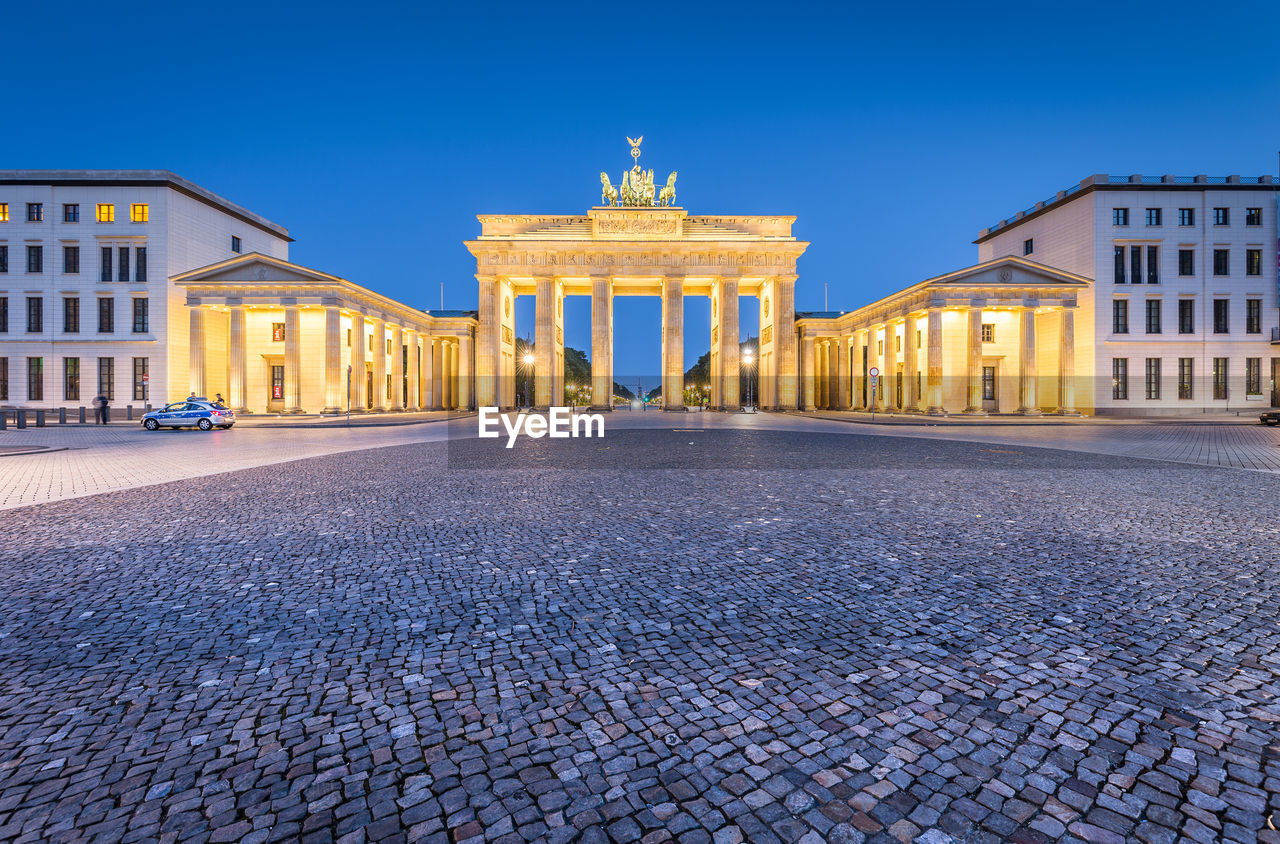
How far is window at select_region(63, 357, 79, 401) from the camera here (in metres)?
45.5

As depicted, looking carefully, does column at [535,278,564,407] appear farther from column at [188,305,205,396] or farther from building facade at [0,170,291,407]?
building facade at [0,170,291,407]

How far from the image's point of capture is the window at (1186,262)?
146 ft

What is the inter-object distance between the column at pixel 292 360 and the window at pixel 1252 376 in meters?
69.5

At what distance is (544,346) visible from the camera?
5338cm

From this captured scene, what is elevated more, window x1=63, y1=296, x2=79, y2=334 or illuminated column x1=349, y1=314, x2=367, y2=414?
window x1=63, y1=296, x2=79, y2=334

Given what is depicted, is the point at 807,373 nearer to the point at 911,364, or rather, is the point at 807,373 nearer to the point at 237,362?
the point at 911,364

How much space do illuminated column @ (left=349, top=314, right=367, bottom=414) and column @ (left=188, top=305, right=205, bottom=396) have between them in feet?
32.9

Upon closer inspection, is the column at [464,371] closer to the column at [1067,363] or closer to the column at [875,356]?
the column at [875,356]

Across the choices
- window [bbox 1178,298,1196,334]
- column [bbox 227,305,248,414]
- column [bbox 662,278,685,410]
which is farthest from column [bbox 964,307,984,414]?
column [bbox 227,305,248,414]

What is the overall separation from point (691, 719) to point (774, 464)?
11248 millimetres

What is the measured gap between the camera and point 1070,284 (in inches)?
1670

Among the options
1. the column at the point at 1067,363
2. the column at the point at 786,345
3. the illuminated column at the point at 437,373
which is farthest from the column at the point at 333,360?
the column at the point at 1067,363

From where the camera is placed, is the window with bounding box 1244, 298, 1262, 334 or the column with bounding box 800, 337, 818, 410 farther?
the column with bounding box 800, 337, 818, 410

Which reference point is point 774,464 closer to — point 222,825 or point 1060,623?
point 1060,623
